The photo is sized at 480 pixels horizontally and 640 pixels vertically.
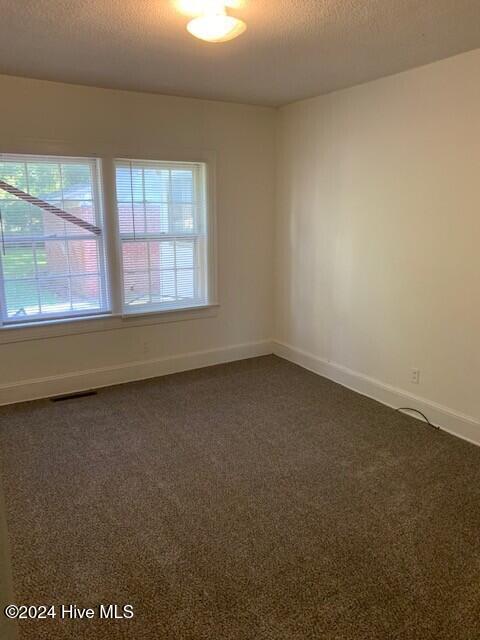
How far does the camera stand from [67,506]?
8.60ft

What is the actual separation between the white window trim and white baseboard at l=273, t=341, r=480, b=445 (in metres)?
1.11

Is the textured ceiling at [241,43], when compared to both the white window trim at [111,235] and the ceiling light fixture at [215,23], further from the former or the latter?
the white window trim at [111,235]

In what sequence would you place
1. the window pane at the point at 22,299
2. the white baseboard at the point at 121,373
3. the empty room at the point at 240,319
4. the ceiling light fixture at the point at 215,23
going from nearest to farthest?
the empty room at the point at 240,319 < the ceiling light fixture at the point at 215,23 < the window pane at the point at 22,299 < the white baseboard at the point at 121,373

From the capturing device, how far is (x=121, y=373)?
14.6ft

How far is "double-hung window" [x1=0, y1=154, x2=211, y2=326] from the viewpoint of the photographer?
385cm

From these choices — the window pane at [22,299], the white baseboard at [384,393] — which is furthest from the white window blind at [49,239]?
the white baseboard at [384,393]

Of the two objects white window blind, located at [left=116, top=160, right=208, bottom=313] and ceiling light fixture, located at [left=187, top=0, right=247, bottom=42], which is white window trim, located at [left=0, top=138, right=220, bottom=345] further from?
ceiling light fixture, located at [left=187, top=0, right=247, bottom=42]

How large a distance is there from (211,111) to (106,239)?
155 cm

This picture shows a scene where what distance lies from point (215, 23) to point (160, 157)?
78.9 inches

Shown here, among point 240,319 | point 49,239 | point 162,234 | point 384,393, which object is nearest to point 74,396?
point 49,239

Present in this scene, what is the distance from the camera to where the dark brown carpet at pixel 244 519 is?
1919 mm

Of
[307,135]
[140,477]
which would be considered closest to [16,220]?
[140,477]

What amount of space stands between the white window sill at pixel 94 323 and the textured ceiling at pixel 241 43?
6.27 ft

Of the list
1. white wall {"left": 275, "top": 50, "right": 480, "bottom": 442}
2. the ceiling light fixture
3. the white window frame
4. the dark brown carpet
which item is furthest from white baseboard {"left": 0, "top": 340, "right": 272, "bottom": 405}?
the ceiling light fixture
